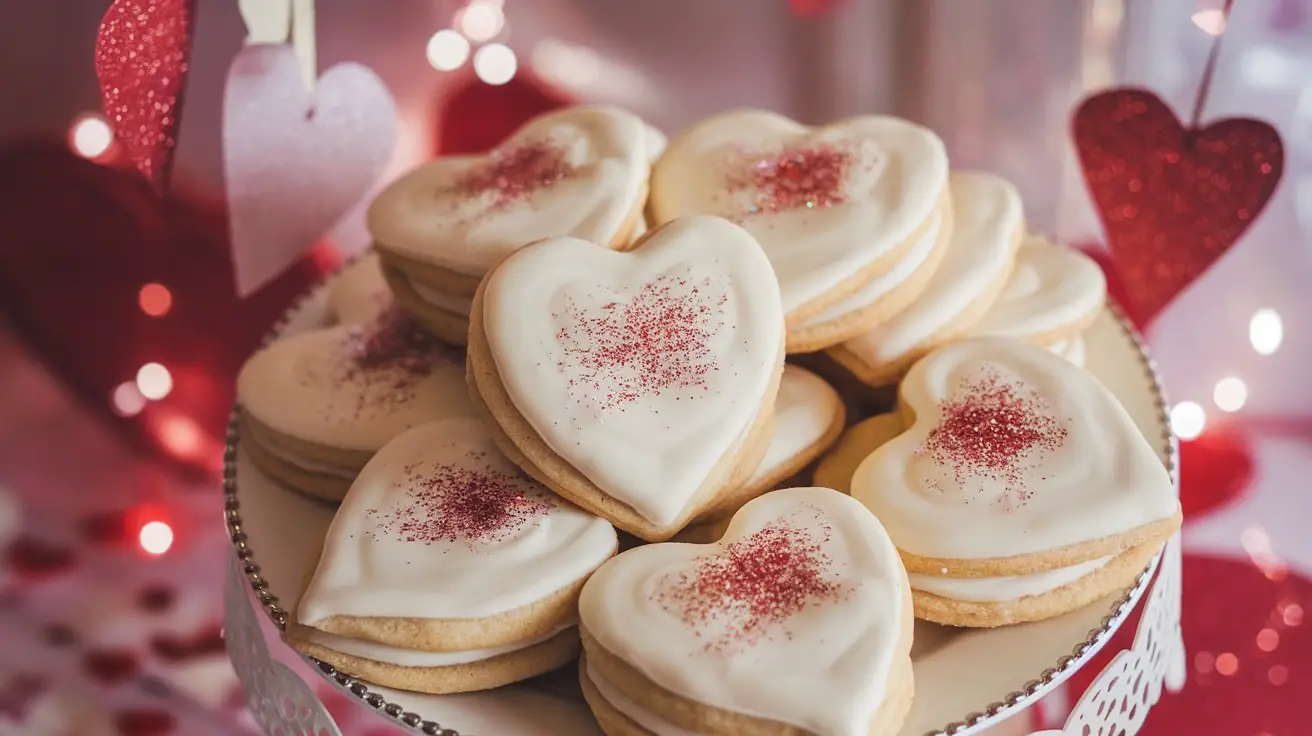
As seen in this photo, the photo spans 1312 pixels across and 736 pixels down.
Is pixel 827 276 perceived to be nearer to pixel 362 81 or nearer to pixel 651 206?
pixel 651 206

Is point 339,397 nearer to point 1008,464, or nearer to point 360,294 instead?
point 360,294

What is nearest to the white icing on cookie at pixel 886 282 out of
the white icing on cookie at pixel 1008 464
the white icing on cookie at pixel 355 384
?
the white icing on cookie at pixel 1008 464

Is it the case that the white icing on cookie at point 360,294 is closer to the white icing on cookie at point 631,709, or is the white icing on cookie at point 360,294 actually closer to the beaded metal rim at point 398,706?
the beaded metal rim at point 398,706

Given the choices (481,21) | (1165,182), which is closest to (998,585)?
(1165,182)

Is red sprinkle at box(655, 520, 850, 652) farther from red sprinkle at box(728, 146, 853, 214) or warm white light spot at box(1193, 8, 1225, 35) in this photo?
warm white light spot at box(1193, 8, 1225, 35)

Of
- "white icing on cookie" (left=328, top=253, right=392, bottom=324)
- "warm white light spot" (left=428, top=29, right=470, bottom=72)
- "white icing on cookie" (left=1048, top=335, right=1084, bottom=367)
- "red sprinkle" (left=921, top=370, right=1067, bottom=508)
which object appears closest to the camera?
"red sprinkle" (left=921, top=370, right=1067, bottom=508)

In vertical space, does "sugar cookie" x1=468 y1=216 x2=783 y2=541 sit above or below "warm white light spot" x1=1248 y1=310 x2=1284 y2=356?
above

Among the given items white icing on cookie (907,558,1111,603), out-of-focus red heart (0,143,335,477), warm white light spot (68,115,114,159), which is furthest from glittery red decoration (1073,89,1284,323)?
warm white light spot (68,115,114,159)
